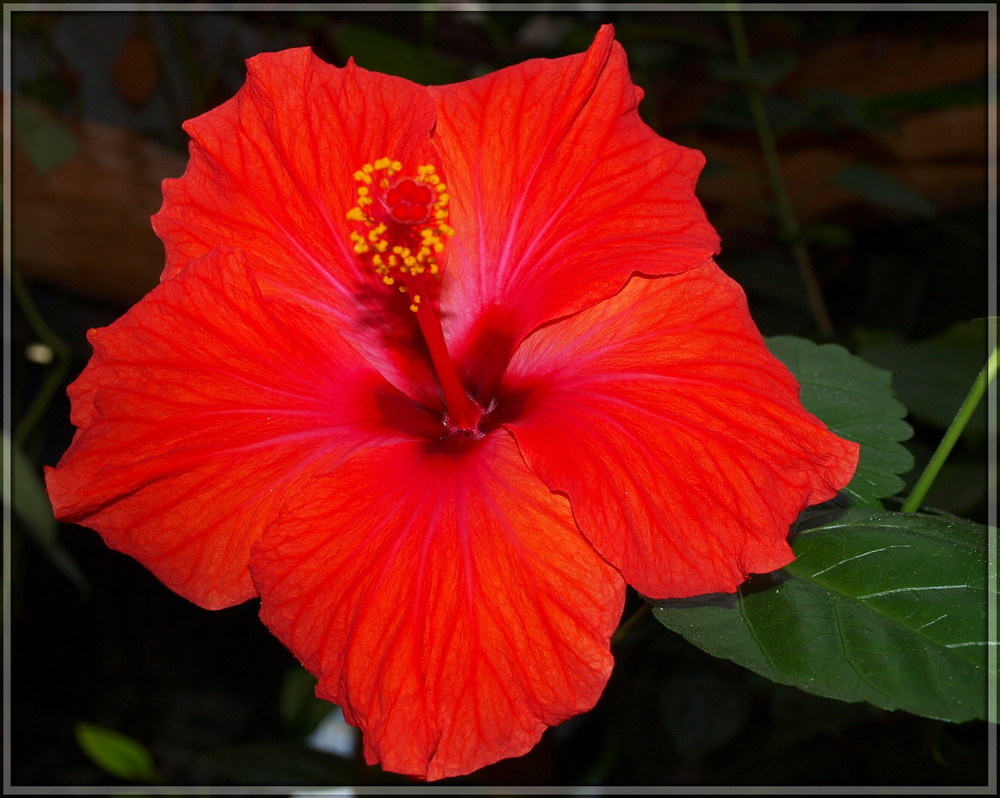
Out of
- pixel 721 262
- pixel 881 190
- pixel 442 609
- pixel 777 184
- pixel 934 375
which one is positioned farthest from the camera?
pixel 721 262

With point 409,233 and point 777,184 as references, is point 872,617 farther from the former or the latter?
point 777,184

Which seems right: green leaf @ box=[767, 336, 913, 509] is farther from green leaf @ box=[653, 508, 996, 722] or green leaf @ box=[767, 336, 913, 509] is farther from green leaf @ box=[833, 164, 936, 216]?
green leaf @ box=[833, 164, 936, 216]

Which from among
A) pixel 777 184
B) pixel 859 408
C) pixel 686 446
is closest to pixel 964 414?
pixel 859 408

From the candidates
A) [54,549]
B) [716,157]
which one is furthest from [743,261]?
[54,549]

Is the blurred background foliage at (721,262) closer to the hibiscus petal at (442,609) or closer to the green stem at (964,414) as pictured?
the green stem at (964,414)

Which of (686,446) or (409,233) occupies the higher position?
(409,233)

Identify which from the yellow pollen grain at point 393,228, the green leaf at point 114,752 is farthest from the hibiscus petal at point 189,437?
the green leaf at point 114,752

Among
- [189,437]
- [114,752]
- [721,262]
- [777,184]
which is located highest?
[777,184]
